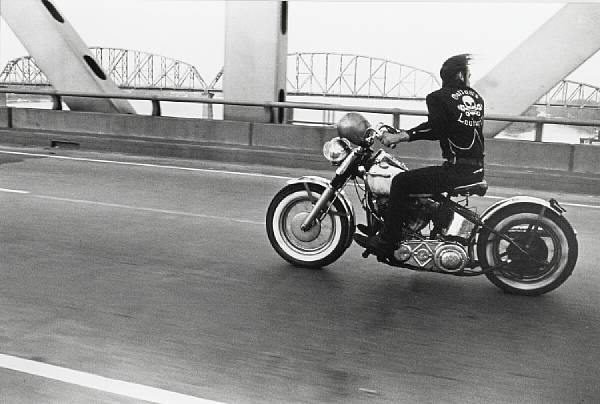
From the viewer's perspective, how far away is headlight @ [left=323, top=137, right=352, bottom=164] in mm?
6355

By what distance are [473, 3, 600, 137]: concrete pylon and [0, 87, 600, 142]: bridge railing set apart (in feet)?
1.89

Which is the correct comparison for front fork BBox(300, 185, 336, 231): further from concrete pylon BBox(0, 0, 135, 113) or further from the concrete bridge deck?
concrete pylon BBox(0, 0, 135, 113)

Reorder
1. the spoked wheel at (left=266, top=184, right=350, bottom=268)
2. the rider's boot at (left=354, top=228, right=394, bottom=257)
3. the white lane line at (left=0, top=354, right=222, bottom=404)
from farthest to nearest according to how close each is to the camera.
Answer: the spoked wheel at (left=266, top=184, right=350, bottom=268) < the rider's boot at (left=354, top=228, right=394, bottom=257) < the white lane line at (left=0, top=354, right=222, bottom=404)

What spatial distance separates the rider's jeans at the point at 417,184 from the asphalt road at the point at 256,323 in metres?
0.52

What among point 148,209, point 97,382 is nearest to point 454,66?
point 97,382

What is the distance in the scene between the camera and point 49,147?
16188 millimetres

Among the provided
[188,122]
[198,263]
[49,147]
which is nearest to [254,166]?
[188,122]

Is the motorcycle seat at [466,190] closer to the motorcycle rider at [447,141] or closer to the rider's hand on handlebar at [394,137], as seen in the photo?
the motorcycle rider at [447,141]

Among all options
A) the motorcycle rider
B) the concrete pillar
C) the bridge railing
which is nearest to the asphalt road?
the motorcycle rider

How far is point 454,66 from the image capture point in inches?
233

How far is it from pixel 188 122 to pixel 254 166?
91.8 inches

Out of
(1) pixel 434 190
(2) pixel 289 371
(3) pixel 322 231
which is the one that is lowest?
(2) pixel 289 371

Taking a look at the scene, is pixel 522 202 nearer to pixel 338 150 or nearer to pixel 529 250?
pixel 529 250

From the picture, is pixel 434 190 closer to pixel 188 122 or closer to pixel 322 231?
pixel 322 231
